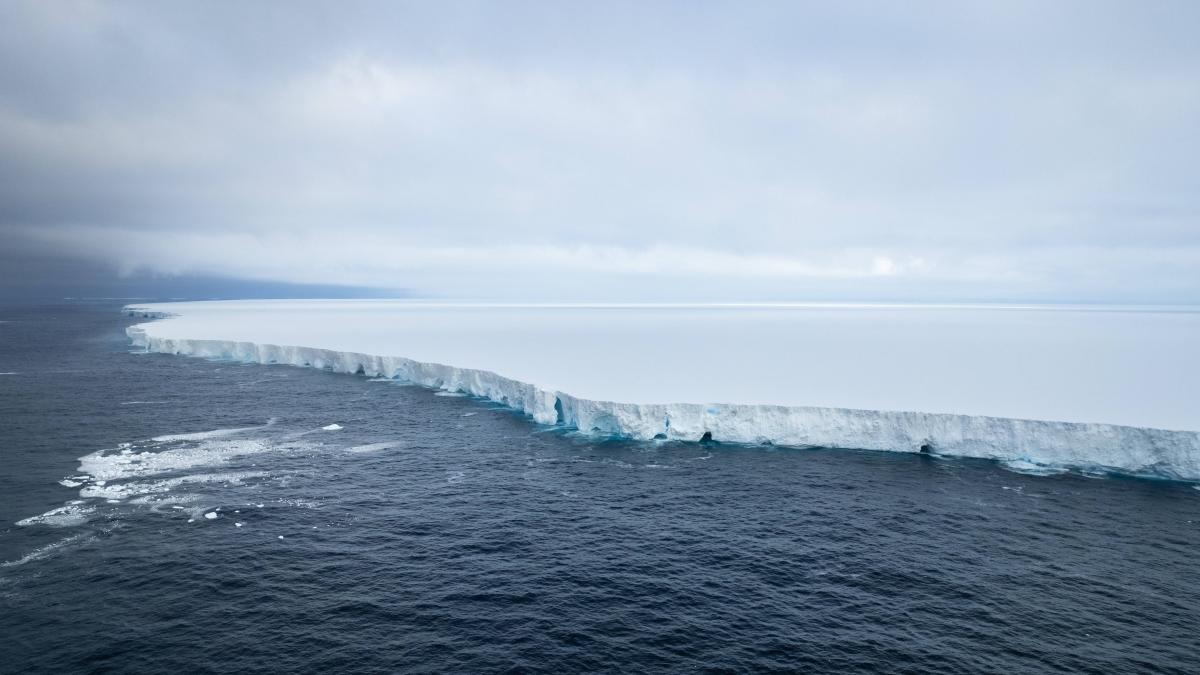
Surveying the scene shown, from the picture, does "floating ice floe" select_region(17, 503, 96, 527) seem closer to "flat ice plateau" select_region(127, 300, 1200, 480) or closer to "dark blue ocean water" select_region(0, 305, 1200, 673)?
"dark blue ocean water" select_region(0, 305, 1200, 673)

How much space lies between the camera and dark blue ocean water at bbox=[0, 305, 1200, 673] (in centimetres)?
1952

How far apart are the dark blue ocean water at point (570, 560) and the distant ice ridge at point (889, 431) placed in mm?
1494

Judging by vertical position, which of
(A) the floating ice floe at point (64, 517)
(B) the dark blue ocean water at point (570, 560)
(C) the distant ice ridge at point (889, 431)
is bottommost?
(B) the dark blue ocean water at point (570, 560)

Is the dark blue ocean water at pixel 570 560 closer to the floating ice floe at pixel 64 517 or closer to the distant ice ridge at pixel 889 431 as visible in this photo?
the floating ice floe at pixel 64 517

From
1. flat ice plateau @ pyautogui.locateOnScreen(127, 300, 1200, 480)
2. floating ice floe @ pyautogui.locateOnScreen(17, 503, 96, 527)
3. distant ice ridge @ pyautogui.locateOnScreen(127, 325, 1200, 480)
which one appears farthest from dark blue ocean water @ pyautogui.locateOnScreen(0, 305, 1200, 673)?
flat ice plateau @ pyautogui.locateOnScreen(127, 300, 1200, 480)

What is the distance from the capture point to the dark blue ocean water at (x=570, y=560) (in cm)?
1952

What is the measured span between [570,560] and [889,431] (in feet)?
86.3

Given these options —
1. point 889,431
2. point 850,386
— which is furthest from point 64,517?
point 850,386

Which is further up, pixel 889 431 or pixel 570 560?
pixel 889 431

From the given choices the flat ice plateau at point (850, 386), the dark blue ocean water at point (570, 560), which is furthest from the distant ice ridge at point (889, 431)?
the dark blue ocean water at point (570, 560)

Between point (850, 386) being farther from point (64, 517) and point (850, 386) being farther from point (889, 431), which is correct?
point (64, 517)

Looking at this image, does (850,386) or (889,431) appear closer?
(889,431)

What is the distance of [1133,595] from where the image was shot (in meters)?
22.5

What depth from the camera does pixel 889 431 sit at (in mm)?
41625
